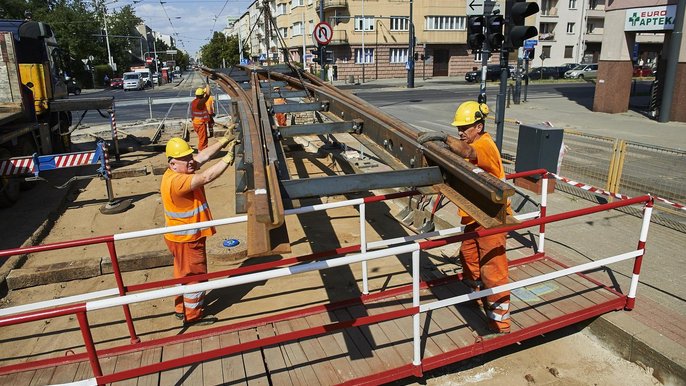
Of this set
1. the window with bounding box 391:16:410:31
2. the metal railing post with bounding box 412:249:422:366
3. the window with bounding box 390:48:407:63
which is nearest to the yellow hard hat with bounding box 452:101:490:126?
the metal railing post with bounding box 412:249:422:366

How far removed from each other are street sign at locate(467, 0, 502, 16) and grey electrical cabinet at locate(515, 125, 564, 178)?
8.11 ft

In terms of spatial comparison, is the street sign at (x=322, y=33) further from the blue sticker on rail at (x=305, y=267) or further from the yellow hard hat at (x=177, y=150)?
the blue sticker on rail at (x=305, y=267)

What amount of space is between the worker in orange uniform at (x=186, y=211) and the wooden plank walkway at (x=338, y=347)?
2.21ft

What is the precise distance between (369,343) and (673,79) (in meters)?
17.7

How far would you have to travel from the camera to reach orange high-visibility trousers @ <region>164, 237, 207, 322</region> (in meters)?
4.39

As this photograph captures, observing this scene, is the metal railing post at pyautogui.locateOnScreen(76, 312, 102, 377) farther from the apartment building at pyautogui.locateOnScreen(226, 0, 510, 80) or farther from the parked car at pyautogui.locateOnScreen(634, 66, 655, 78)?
the parked car at pyautogui.locateOnScreen(634, 66, 655, 78)

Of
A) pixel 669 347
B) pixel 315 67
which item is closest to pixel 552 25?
pixel 315 67

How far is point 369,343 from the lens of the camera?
3807 mm

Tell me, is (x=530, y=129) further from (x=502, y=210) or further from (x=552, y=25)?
(x=552, y=25)

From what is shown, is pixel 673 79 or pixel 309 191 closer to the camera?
pixel 309 191

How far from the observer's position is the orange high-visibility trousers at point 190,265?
14.4ft

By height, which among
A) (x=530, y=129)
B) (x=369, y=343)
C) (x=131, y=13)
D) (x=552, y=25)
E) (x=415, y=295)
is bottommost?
(x=369, y=343)

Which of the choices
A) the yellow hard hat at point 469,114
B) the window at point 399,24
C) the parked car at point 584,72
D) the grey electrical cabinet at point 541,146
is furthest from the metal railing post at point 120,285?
the window at point 399,24

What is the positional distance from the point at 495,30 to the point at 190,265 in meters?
7.35
